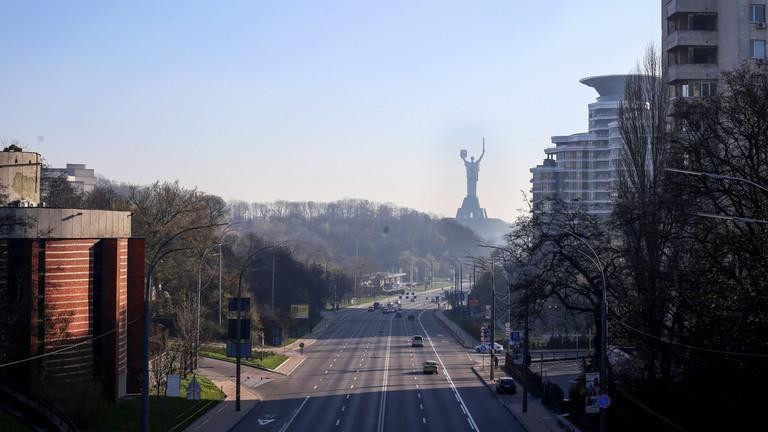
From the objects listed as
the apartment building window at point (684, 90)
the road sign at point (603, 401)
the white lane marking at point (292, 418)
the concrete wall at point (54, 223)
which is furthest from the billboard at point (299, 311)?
the road sign at point (603, 401)

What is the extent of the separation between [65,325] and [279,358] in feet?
109

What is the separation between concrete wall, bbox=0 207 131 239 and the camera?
121ft

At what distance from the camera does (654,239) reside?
125 feet

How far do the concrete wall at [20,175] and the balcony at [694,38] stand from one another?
31.5m

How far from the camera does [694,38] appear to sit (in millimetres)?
51156

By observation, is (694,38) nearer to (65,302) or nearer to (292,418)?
(292,418)

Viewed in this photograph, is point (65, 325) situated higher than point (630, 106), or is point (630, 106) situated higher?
point (630, 106)

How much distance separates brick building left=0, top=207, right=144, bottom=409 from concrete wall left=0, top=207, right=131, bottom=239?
0.12 feet

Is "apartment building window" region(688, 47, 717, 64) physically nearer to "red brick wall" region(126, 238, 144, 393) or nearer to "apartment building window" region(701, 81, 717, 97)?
"apartment building window" region(701, 81, 717, 97)

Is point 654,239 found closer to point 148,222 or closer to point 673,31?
point 673,31

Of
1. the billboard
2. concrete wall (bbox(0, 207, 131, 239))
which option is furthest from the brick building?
the billboard

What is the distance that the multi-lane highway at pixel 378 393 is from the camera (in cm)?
4041

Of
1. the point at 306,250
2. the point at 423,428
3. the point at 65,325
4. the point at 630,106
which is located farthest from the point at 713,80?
the point at 306,250

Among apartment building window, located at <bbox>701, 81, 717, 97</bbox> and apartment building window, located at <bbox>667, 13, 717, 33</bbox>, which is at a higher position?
apartment building window, located at <bbox>667, 13, 717, 33</bbox>
